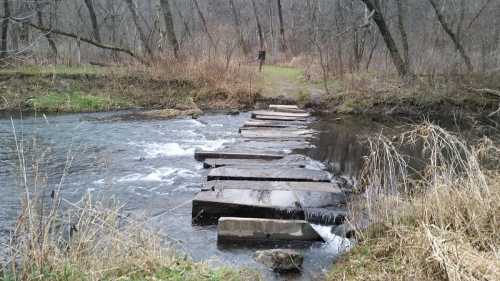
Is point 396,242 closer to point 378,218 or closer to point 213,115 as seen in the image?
point 378,218

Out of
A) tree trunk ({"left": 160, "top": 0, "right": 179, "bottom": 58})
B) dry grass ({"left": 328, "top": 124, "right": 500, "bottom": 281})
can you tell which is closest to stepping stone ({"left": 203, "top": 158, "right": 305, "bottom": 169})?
dry grass ({"left": 328, "top": 124, "right": 500, "bottom": 281})

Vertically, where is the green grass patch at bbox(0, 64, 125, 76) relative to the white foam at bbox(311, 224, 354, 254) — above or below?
above

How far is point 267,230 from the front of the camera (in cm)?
567

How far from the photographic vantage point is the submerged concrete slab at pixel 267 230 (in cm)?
563

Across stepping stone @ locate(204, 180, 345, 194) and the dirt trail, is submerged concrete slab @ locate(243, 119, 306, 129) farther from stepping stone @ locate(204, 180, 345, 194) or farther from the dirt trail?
stepping stone @ locate(204, 180, 345, 194)

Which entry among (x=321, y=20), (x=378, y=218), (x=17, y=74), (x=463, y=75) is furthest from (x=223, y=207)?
(x=321, y=20)

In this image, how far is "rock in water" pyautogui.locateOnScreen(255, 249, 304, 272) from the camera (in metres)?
4.77

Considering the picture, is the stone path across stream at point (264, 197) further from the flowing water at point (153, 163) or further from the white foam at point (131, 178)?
the white foam at point (131, 178)

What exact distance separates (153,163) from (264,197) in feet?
9.83

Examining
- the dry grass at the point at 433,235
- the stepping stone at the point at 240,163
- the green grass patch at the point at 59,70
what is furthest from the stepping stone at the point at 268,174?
the green grass patch at the point at 59,70

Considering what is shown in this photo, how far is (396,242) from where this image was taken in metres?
4.72

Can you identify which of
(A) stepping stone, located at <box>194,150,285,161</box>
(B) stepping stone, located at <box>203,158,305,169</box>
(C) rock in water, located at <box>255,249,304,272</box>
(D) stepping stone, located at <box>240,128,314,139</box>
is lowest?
(C) rock in water, located at <box>255,249,304,272</box>

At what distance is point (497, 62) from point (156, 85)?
10867mm

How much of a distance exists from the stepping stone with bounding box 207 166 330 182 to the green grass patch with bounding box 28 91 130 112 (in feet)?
27.0
